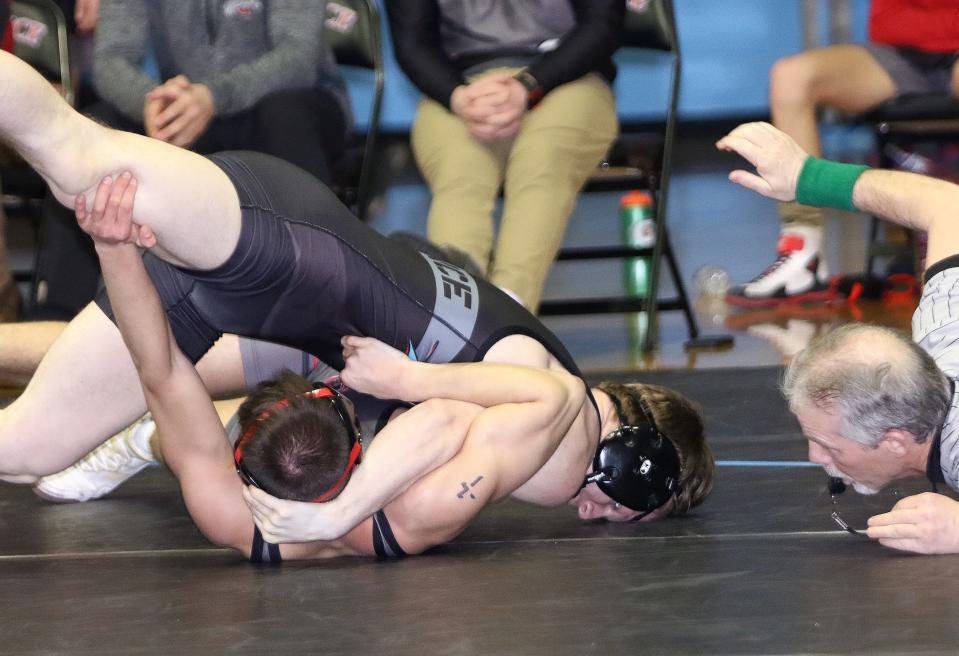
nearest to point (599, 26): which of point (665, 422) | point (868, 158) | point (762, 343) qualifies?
point (762, 343)

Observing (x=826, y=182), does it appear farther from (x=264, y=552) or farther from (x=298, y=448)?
(x=264, y=552)

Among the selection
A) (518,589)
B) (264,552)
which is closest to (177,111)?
(264,552)

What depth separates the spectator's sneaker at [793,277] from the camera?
5.08 meters

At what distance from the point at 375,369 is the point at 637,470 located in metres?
0.56

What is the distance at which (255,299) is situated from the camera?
249 cm

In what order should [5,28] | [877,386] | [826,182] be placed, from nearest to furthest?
[877,386] → [826,182] → [5,28]

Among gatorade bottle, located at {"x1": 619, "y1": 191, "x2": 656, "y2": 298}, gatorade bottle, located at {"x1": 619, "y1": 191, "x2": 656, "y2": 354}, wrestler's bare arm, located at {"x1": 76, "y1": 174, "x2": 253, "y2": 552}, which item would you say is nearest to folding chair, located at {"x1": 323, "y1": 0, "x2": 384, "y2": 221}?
gatorade bottle, located at {"x1": 619, "y1": 191, "x2": 656, "y2": 354}

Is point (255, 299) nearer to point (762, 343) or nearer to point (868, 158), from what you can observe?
point (762, 343)

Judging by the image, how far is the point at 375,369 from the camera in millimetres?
2559

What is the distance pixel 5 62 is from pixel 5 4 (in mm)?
2892

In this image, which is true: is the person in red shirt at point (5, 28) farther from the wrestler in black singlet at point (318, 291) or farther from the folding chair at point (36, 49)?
the wrestler in black singlet at point (318, 291)

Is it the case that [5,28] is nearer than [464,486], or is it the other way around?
[464,486]

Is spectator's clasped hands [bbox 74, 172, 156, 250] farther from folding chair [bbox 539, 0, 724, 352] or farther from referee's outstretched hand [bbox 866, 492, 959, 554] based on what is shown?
folding chair [bbox 539, 0, 724, 352]

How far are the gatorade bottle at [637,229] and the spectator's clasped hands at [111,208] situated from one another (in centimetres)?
308
